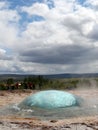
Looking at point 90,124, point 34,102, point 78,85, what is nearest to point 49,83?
point 78,85

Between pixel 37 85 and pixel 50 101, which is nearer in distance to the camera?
pixel 50 101

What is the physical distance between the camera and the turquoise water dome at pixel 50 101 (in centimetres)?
1888

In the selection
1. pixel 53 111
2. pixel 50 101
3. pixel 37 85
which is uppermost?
pixel 37 85

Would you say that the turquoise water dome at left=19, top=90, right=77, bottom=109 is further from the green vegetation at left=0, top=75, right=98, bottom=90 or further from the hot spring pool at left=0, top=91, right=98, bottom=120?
the green vegetation at left=0, top=75, right=98, bottom=90

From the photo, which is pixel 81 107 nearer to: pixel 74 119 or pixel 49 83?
pixel 74 119

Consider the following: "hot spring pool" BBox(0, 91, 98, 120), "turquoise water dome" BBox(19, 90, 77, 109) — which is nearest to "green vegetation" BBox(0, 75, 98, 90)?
"turquoise water dome" BBox(19, 90, 77, 109)

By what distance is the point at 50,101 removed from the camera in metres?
19.1

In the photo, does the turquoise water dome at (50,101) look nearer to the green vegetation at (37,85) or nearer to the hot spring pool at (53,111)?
the hot spring pool at (53,111)

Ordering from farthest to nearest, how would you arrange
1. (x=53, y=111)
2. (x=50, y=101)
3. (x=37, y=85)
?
(x=37, y=85)
(x=50, y=101)
(x=53, y=111)

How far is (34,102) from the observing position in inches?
757

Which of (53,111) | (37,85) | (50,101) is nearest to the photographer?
(53,111)

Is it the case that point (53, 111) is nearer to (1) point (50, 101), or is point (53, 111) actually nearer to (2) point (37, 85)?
(1) point (50, 101)

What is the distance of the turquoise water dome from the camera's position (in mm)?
18883

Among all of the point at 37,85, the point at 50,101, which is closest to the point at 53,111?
the point at 50,101
